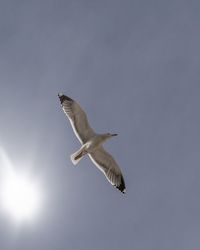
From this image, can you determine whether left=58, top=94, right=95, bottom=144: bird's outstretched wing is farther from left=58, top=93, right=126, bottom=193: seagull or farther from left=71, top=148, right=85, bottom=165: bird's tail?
left=71, top=148, right=85, bottom=165: bird's tail

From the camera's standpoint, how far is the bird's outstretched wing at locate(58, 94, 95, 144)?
24016 millimetres

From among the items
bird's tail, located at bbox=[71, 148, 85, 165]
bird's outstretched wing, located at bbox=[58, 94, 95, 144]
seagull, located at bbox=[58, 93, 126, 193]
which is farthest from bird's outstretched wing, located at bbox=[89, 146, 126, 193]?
bird's tail, located at bbox=[71, 148, 85, 165]

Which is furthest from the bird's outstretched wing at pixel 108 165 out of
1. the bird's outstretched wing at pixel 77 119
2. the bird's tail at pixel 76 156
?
the bird's tail at pixel 76 156

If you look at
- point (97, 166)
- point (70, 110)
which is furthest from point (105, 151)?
point (70, 110)

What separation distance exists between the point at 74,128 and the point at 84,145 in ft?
3.07

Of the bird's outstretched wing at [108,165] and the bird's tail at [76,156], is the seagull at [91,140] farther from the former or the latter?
the bird's tail at [76,156]

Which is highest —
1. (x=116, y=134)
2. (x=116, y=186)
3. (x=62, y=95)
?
(x=62, y=95)

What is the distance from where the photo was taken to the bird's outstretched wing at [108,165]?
24.3 meters

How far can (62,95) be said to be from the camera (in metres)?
24.4

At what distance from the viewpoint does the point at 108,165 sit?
24516 mm

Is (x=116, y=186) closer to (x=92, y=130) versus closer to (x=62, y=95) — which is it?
(x=92, y=130)

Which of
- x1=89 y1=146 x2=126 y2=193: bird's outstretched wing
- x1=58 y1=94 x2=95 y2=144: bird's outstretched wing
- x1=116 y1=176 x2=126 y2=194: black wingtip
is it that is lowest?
x1=116 y1=176 x2=126 y2=194: black wingtip

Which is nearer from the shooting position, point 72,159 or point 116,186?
point 72,159

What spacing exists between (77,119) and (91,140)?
1.06 meters
